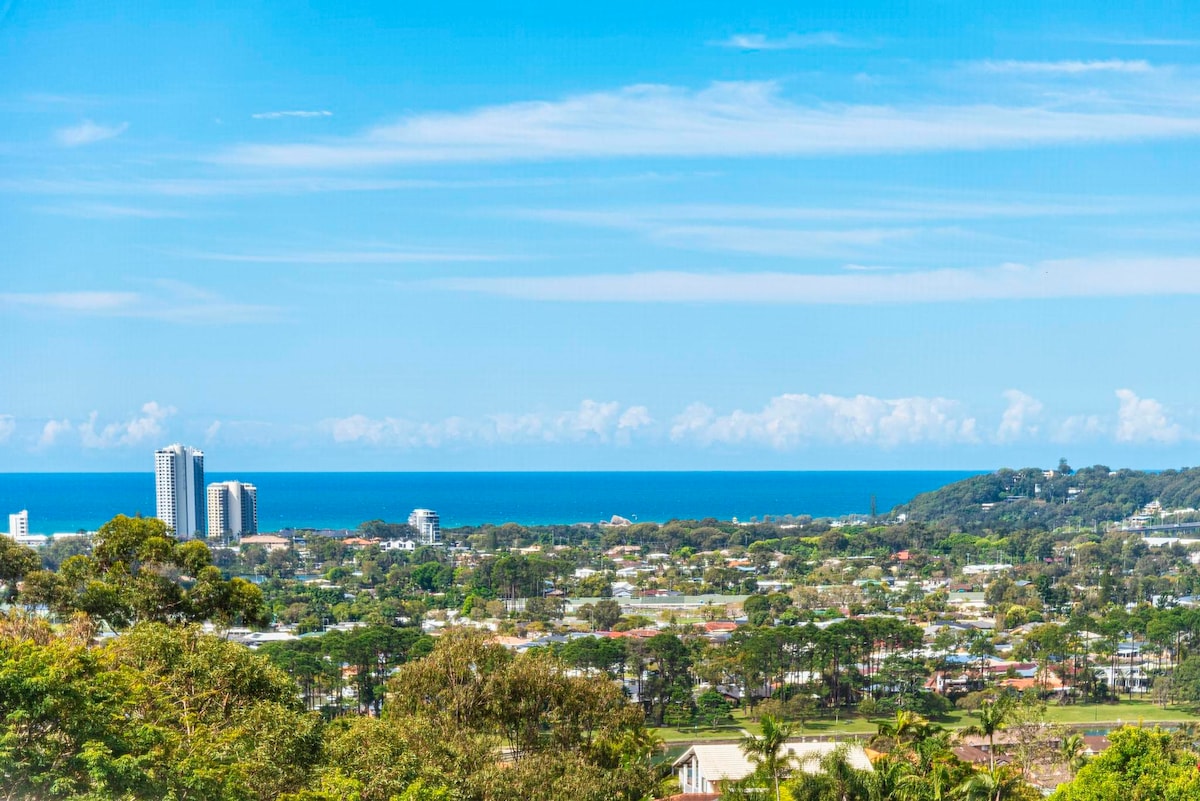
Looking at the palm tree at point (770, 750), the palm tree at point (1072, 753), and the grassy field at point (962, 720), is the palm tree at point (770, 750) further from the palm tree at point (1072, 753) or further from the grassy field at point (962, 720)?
the grassy field at point (962, 720)

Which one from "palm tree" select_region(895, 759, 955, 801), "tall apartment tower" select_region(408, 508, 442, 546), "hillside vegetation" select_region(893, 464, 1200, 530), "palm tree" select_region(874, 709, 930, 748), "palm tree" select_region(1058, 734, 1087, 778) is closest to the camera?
"palm tree" select_region(895, 759, 955, 801)

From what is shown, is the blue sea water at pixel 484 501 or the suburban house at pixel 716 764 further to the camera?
the blue sea water at pixel 484 501

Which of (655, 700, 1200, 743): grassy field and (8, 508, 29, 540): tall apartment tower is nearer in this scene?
(655, 700, 1200, 743): grassy field

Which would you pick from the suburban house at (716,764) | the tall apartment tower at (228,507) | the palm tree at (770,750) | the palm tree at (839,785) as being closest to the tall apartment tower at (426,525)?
the tall apartment tower at (228,507)

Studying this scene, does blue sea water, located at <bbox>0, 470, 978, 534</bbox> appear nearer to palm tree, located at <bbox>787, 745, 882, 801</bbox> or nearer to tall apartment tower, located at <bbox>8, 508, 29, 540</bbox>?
tall apartment tower, located at <bbox>8, 508, 29, 540</bbox>

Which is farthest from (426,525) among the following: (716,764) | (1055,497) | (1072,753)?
(1072,753)

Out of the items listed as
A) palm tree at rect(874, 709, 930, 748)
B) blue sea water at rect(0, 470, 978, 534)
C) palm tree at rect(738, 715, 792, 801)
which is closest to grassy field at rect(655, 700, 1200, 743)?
palm tree at rect(874, 709, 930, 748)
